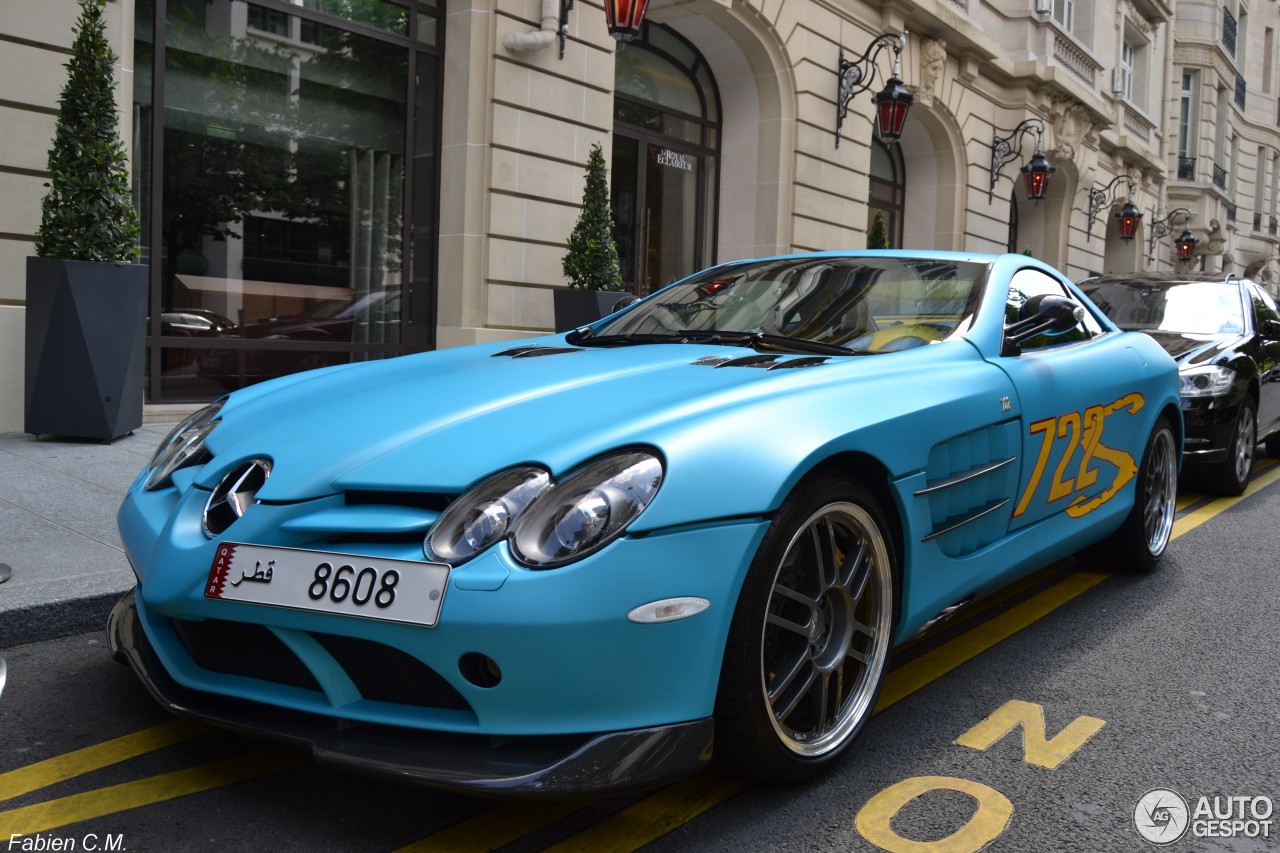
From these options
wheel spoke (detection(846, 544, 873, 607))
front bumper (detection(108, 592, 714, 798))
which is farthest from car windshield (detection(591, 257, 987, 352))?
front bumper (detection(108, 592, 714, 798))

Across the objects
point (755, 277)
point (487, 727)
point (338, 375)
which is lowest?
point (487, 727)

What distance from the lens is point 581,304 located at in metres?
9.59

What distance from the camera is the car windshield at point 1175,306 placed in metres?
7.73

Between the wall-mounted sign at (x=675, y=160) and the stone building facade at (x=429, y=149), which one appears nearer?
the stone building facade at (x=429, y=149)

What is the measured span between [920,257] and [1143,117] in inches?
1073

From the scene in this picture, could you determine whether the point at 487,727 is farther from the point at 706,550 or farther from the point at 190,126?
the point at 190,126

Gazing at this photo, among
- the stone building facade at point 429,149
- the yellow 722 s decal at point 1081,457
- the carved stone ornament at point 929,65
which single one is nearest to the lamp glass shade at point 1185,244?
the stone building facade at point 429,149

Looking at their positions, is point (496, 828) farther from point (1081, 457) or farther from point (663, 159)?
point (663, 159)

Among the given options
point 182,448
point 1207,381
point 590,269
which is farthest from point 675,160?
point 182,448

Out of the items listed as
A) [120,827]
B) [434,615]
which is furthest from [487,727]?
[120,827]

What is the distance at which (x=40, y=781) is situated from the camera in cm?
243

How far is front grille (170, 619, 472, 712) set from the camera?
210cm

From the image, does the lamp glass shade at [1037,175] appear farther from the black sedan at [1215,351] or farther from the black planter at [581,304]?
the black planter at [581,304]

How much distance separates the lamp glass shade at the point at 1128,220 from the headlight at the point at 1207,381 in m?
20.7
